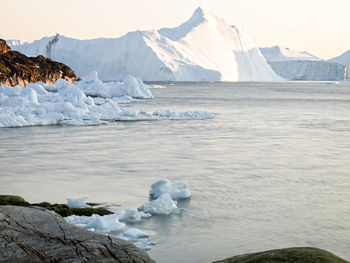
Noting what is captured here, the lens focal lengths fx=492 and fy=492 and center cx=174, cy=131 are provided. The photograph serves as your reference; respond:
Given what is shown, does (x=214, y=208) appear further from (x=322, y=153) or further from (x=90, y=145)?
(x=90, y=145)

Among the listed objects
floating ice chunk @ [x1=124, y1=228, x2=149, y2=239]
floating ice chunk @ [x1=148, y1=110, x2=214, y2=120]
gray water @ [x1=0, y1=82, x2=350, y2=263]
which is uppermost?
floating ice chunk @ [x1=148, y1=110, x2=214, y2=120]

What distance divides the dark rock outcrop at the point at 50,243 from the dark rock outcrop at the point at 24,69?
190 feet

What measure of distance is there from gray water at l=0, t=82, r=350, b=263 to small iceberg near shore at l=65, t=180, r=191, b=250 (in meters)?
0.20

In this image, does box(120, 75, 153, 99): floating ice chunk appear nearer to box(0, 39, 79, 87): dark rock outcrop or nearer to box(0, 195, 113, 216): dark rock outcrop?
box(0, 39, 79, 87): dark rock outcrop

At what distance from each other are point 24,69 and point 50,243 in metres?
67.5

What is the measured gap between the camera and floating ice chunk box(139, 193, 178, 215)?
870 centimetres

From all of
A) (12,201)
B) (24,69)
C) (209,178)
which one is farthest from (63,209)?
(24,69)

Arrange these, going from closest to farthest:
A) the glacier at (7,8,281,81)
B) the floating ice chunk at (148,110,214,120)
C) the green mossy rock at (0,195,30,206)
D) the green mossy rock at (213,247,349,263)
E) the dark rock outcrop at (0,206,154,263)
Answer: the dark rock outcrop at (0,206,154,263) → the green mossy rock at (213,247,349,263) → the green mossy rock at (0,195,30,206) → the floating ice chunk at (148,110,214,120) → the glacier at (7,8,281,81)

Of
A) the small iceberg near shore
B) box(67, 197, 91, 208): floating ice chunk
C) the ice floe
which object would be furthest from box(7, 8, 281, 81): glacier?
box(67, 197, 91, 208): floating ice chunk

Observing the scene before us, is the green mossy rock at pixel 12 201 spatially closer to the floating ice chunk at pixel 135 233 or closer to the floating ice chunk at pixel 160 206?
the floating ice chunk at pixel 135 233

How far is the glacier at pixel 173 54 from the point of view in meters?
130

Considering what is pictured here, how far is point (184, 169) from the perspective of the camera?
13102 mm

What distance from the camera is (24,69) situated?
67875 millimetres

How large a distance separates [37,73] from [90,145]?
61496 millimetres
